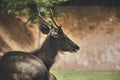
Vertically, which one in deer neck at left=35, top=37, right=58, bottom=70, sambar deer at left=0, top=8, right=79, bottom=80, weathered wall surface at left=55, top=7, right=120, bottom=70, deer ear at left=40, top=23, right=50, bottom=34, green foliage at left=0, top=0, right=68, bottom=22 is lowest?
weathered wall surface at left=55, top=7, right=120, bottom=70

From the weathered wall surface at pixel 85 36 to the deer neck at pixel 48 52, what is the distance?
888 cm

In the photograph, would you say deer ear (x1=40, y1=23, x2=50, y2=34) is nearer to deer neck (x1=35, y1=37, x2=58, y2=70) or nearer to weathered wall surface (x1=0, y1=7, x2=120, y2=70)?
deer neck (x1=35, y1=37, x2=58, y2=70)

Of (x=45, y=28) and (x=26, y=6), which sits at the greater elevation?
(x=45, y=28)

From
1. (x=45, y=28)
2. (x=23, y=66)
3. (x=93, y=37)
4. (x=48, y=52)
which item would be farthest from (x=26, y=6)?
(x=93, y=37)

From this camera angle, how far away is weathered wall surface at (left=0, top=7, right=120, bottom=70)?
20.1 meters

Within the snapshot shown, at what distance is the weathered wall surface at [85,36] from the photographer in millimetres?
20094

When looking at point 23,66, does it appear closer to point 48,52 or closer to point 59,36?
point 48,52

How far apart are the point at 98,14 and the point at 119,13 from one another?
1.05m

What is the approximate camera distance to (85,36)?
21.6m

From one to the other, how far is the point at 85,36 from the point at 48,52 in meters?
11.2

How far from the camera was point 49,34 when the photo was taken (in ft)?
34.7

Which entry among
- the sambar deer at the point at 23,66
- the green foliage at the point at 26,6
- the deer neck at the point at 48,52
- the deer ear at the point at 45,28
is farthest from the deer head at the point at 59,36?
the green foliage at the point at 26,6

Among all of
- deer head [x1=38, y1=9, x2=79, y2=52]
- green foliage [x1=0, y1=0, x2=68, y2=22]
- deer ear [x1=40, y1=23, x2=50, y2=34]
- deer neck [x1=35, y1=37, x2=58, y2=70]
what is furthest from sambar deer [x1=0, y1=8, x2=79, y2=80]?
green foliage [x1=0, y1=0, x2=68, y2=22]

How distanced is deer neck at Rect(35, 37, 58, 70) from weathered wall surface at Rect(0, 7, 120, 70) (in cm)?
888
